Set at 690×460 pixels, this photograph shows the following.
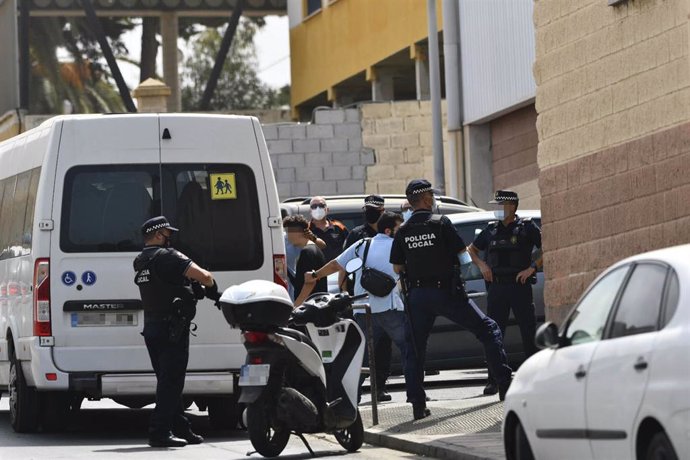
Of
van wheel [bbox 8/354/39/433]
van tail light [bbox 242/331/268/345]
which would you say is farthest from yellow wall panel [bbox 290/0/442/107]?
van tail light [bbox 242/331/268/345]

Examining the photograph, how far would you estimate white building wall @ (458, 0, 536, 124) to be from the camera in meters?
26.2

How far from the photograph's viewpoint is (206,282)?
1340cm

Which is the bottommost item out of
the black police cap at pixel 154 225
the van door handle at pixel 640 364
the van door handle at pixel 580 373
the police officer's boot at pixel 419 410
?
the police officer's boot at pixel 419 410

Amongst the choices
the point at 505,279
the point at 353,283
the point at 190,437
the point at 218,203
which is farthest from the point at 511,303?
the point at 190,437

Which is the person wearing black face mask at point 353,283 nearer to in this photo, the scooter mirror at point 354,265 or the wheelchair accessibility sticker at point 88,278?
the scooter mirror at point 354,265

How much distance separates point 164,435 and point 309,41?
29.4 m

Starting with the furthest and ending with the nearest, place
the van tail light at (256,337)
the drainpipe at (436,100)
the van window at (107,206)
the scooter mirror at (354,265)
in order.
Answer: the drainpipe at (436,100) → the van window at (107,206) → the scooter mirror at (354,265) → the van tail light at (256,337)

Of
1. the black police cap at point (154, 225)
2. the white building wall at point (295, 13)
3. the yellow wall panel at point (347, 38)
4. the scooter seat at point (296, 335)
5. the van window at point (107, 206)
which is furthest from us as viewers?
the white building wall at point (295, 13)

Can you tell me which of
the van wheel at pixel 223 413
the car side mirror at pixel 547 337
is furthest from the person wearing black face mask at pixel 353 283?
the car side mirror at pixel 547 337

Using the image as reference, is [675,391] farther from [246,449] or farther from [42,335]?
[42,335]

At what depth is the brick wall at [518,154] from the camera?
26234 millimetres

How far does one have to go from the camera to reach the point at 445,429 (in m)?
13.6

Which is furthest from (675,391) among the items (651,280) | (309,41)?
(309,41)

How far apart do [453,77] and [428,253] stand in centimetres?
1504
